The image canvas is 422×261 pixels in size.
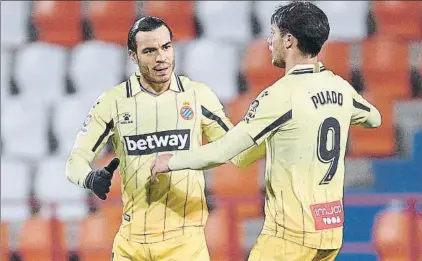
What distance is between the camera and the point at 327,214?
3342mm

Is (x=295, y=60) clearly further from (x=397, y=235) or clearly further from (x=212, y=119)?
(x=397, y=235)

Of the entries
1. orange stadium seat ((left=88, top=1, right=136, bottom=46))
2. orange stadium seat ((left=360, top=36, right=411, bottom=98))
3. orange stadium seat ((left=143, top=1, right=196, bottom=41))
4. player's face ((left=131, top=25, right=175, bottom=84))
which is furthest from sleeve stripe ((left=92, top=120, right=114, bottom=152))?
orange stadium seat ((left=88, top=1, right=136, bottom=46))

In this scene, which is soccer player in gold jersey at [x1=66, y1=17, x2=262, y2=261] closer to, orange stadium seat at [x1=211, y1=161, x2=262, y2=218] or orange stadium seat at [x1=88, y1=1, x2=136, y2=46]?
orange stadium seat at [x1=211, y1=161, x2=262, y2=218]

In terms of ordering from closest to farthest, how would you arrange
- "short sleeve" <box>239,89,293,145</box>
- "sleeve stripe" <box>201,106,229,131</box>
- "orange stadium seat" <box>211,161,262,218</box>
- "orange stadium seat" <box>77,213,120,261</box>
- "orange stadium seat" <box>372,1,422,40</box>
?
"short sleeve" <box>239,89,293,145</box> < "sleeve stripe" <box>201,106,229,131</box> < "orange stadium seat" <box>77,213,120,261</box> < "orange stadium seat" <box>211,161,262,218</box> < "orange stadium seat" <box>372,1,422,40</box>

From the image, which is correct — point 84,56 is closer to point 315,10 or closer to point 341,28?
point 341,28

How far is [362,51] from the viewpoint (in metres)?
6.66

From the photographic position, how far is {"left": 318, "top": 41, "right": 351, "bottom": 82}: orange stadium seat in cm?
656

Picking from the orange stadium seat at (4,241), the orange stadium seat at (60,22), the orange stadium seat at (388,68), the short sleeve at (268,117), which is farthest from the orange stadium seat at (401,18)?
the short sleeve at (268,117)

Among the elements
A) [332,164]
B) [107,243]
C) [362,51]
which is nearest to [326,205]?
[332,164]

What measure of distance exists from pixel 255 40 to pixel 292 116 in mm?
3745

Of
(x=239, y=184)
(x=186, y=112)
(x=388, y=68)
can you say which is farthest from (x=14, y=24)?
→ (x=186, y=112)

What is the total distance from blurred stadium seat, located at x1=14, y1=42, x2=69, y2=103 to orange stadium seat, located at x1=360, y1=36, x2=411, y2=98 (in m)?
2.08

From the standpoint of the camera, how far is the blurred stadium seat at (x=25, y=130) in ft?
23.0

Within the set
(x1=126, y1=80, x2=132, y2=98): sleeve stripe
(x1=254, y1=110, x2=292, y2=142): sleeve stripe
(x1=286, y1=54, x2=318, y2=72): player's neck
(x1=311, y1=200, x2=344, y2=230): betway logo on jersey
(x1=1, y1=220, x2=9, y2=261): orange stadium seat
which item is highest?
(x1=286, y1=54, x2=318, y2=72): player's neck
